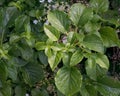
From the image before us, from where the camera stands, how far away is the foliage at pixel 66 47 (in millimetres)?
867

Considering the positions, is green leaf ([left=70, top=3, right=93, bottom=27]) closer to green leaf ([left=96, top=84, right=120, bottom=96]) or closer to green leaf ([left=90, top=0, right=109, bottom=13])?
green leaf ([left=90, top=0, right=109, bottom=13])

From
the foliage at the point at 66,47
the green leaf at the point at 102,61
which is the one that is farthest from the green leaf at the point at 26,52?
the green leaf at the point at 102,61

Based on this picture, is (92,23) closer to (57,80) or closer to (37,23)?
(57,80)

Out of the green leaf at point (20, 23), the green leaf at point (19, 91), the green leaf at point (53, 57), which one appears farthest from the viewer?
the green leaf at point (19, 91)

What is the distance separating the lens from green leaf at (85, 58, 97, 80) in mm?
900

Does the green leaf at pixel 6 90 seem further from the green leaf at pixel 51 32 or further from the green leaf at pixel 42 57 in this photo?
the green leaf at pixel 51 32

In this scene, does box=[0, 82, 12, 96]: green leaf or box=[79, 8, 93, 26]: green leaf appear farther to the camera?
box=[0, 82, 12, 96]: green leaf

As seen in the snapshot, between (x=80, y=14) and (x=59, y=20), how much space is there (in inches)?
2.7

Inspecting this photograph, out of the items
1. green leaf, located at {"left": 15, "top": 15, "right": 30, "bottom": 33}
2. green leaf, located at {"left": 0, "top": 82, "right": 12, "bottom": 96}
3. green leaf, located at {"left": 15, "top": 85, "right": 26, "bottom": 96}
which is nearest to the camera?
green leaf, located at {"left": 15, "top": 15, "right": 30, "bottom": 33}

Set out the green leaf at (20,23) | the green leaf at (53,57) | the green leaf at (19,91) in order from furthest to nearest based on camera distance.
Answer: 1. the green leaf at (19,91)
2. the green leaf at (20,23)
3. the green leaf at (53,57)

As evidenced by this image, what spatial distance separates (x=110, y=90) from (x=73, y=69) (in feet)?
0.57

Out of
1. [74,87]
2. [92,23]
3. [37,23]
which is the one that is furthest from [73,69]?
[37,23]

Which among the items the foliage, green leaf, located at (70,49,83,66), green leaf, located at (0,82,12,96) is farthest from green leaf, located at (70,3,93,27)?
green leaf, located at (0,82,12,96)

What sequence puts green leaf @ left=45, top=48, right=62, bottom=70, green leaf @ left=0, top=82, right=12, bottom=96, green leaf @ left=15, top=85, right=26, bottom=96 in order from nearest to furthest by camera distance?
green leaf @ left=45, top=48, right=62, bottom=70 < green leaf @ left=0, top=82, right=12, bottom=96 < green leaf @ left=15, top=85, right=26, bottom=96
